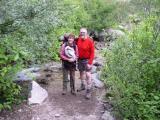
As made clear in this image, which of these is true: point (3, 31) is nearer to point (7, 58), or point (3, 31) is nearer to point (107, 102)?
point (7, 58)

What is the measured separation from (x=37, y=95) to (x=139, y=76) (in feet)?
9.43

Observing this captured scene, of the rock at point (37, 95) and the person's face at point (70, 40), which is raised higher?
the person's face at point (70, 40)

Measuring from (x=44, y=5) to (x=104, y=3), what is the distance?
1252cm

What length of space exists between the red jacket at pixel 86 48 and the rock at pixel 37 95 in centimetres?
140

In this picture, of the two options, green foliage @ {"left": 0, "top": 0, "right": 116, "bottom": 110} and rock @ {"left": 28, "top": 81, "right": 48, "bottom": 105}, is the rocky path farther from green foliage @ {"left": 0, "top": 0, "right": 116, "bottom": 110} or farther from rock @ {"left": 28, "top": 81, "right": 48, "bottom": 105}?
green foliage @ {"left": 0, "top": 0, "right": 116, "bottom": 110}

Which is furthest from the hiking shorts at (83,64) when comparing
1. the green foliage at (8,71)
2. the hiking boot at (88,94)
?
the green foliage at (8,71)

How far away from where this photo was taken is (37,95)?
10117 millimetres

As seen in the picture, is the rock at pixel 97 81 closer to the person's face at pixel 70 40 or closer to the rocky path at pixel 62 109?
the rocky path at pixel 62 109

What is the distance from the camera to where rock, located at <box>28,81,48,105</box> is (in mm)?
9875

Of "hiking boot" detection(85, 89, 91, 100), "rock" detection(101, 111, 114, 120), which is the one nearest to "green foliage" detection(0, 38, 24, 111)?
"hiking boot" detection(85, 89, 91, 100)

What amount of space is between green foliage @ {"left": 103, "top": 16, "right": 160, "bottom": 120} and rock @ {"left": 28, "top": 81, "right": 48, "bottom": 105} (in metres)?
1.87

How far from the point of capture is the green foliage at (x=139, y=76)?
26.9 feet

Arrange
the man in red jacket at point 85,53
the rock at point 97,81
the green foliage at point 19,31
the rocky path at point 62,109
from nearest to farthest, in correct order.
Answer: the green foliage at point 19,31 → the rocky path at point 62,109 → the man in red jacket at point 85,53 → the rock at point 97,81

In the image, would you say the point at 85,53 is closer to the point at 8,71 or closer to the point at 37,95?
the point at 37,95
